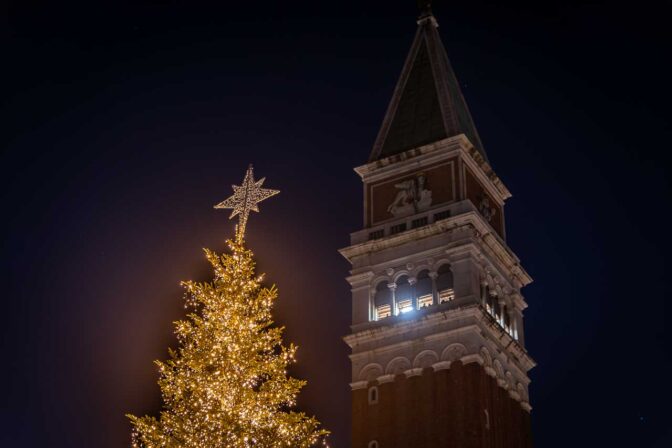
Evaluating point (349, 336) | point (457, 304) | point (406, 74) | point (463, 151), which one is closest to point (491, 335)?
point (457, 304)

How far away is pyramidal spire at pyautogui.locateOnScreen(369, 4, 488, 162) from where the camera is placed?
213 feet

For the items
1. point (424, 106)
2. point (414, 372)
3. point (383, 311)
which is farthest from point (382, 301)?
point (424, 106)

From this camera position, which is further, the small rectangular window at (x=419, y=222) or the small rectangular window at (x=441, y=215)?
the small rectangular window at (x=419, y=222)

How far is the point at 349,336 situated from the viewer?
58562mm

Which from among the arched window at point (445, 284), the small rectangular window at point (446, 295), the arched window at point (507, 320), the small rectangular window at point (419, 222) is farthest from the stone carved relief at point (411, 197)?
the arched window at point (507, 320)

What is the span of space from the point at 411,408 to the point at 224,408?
18.5 metres

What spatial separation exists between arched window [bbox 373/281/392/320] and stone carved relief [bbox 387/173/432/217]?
4.79m

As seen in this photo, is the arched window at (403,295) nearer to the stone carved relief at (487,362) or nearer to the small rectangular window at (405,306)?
the small rectangular window at (405,306)

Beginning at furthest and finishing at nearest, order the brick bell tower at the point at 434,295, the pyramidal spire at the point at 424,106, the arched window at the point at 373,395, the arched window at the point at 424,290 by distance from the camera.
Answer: the pyramidal spire at the point at 424,106 < the arched window at the point at 424,290 < the arched window at the point at 373,395 < the brick bell tower at the point at 434,295

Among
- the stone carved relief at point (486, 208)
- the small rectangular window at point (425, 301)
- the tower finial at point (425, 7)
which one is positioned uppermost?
the tower finial at point (425, 7)

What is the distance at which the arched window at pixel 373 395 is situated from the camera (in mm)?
56469

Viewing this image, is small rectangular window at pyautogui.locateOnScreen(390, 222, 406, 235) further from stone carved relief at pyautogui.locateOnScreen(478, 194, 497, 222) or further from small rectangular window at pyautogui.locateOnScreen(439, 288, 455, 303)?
small rectangular window at pyautogui.locateOnScreen(439, 288, 455, 303)

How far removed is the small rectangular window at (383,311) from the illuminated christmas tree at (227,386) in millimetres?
18567

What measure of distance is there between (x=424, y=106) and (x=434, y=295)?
14.8 metres
